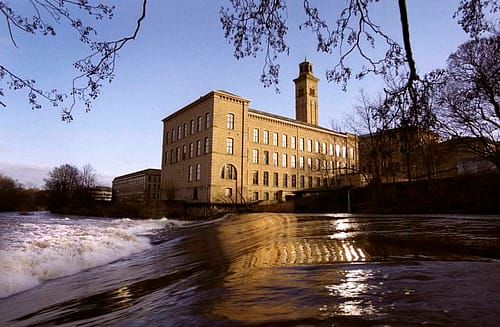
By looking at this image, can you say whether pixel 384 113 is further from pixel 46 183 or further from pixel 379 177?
pixel 46 183

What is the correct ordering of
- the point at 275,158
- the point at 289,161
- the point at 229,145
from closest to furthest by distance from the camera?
the point at 229,145, the point at 275,158, the point at 289,161

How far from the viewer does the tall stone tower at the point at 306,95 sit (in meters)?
71.1

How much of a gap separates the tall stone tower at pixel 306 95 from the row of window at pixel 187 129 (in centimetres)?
2532

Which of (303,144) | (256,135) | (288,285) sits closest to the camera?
(288,285)

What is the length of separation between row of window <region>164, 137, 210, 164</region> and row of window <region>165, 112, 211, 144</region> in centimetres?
182

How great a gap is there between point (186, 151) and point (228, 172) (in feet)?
34.1

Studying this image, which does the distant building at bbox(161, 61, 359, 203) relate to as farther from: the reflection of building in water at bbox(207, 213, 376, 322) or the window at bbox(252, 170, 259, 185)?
the reflection of building in water at bbox(207, 213, 376, 322)

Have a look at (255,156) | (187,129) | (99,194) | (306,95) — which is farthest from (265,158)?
(99,194)

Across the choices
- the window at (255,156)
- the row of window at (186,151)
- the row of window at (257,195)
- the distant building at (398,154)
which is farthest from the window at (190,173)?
the distant building at (398,154)

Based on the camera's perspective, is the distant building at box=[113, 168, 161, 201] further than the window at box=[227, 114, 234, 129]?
Yes

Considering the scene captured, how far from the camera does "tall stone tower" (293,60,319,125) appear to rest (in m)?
71.1

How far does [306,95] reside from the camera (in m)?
71.1

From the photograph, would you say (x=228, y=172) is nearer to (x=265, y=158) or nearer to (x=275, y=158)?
(x=265, y=158)

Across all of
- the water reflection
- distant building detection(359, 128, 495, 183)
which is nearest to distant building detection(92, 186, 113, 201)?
distant building detection(359, 128, 495, 183)
